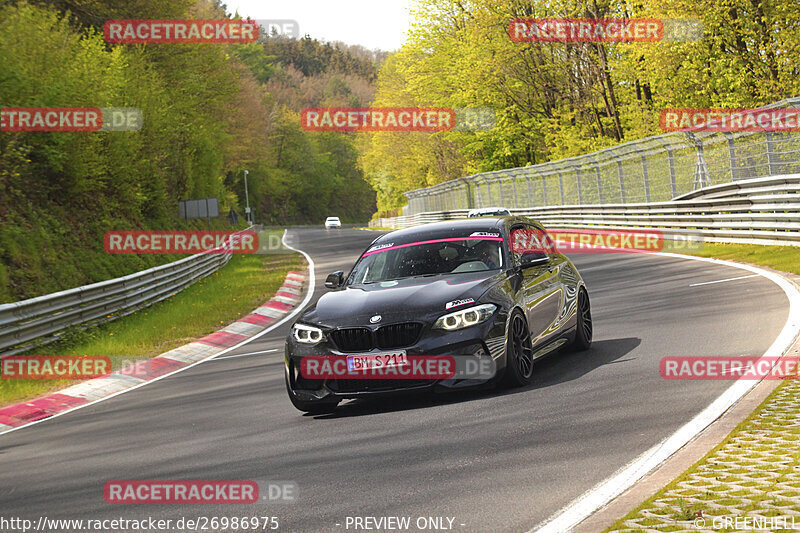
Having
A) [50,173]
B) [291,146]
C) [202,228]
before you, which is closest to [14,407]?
[50,173]

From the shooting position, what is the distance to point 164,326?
61.8ft

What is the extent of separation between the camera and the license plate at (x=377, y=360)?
7.92m

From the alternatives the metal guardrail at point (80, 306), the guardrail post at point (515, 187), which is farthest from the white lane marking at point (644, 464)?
the guardrail post at point (515, 187)

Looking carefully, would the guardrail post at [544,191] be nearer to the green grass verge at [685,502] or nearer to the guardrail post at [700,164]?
the guardrail post at [700,164]

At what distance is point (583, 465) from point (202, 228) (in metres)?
48.9

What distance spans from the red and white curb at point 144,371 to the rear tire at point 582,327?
19.6 feet

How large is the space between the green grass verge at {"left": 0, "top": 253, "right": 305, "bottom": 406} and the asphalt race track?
2269 millimetres

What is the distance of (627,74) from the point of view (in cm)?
4531

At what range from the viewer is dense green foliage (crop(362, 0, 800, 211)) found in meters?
35.3

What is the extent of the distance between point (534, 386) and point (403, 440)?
1.96 m
